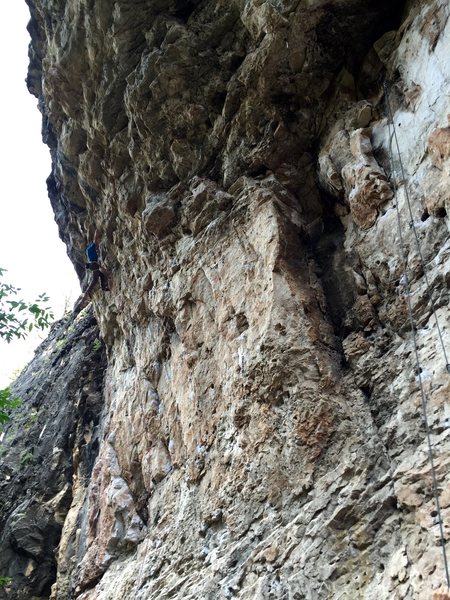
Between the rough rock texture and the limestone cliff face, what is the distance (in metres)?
0.50

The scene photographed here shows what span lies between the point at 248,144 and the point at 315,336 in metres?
3.61

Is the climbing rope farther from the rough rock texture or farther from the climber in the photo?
the rough rock texture

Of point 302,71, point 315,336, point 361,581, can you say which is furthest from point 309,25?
point 361,581

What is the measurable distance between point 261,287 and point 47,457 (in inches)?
343

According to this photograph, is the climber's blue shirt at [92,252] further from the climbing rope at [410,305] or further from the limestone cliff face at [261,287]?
the climbing rope at [410,305]

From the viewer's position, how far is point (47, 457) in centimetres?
1368

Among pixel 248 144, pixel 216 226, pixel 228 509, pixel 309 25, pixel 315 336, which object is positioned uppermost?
pixel 309 25

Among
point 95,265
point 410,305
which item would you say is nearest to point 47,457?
point 95,265

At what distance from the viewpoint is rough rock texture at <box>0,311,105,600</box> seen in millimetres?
11742

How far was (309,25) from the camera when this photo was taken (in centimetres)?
783

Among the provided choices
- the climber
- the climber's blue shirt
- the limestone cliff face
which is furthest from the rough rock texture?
the climber's blue shirt

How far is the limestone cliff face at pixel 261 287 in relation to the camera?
18.1 feet

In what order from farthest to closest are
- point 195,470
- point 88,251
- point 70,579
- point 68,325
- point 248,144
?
1. point 68,325
2. point 88,251
3. point 70,579
4. point 248,144
5. point 195,470

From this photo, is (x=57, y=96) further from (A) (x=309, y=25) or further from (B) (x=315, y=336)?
(B) (x=315, y=336)
